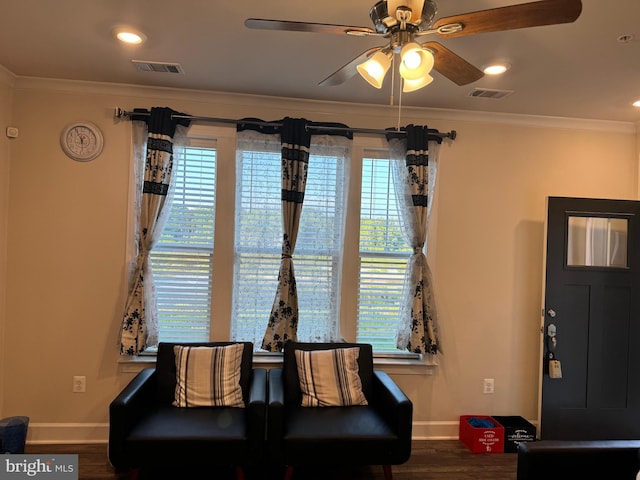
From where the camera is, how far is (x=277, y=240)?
10.8 ft

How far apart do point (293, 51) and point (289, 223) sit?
121 centimetres

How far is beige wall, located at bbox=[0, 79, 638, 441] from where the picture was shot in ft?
10.2

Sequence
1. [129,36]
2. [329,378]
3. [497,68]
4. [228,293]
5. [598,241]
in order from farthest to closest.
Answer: [598,241] < [228,293] < [329,378] < [497,68] < [129,36]

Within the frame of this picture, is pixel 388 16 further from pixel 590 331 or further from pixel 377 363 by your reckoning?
pixel 590 331

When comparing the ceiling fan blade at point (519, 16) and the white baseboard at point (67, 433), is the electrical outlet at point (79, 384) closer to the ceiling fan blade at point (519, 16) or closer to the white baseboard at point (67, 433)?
the white baseboard at point (67, 433)

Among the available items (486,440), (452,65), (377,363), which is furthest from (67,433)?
(452,65)

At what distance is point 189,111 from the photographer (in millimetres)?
3234

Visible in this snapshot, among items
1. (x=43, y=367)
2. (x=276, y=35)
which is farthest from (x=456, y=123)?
(x=43, y=367)

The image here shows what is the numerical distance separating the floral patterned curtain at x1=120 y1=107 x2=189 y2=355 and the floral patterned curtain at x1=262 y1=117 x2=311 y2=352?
83 cm

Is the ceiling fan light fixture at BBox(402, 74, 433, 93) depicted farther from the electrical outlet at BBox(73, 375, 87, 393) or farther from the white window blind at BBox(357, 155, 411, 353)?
the electrical outlet at BBox(73, 375, 87, 393)

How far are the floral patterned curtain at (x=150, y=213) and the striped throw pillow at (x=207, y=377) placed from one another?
353 mm

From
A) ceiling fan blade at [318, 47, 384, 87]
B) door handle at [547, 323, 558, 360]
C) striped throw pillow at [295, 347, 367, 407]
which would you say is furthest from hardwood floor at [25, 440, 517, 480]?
ceiling fan blade at [318, 47, 384, 87]

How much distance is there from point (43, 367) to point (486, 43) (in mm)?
3603

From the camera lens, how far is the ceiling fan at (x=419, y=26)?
1.42 metres
